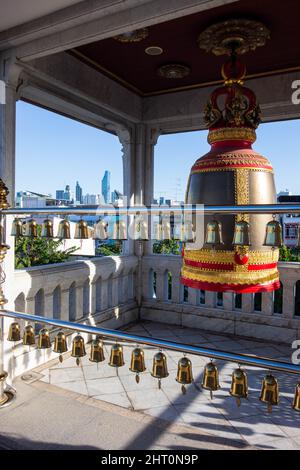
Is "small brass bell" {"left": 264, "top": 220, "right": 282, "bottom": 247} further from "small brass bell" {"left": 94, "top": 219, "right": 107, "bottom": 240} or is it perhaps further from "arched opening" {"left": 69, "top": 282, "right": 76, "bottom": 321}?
"arched opening" {"left": 69, "top": 282, "right": 76, "bottom": 321}

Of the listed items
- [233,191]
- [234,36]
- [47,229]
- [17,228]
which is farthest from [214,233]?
[234,36]

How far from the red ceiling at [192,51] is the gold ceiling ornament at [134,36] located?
0.10 metres

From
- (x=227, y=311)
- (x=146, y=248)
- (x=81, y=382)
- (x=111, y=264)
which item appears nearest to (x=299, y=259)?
(x=227, y=311)

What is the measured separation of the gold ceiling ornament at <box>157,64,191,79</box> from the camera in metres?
5.74

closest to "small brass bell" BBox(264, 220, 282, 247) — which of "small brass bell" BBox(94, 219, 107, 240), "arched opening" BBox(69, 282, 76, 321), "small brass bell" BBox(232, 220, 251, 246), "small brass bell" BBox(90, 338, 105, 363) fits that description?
"small brass bell" BBox(232, 220, 251, 246)

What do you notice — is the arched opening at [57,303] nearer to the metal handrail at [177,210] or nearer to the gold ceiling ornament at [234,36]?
the metal handrail at [177,210]

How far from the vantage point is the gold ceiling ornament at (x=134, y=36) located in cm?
455

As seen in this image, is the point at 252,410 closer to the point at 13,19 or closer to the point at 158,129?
the point at 13,19

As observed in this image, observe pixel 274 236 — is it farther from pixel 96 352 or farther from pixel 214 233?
pixel 96 352

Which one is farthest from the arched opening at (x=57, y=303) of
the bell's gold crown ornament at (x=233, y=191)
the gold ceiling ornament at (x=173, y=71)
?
the gold ceiling ornament at (x=173, y=71)

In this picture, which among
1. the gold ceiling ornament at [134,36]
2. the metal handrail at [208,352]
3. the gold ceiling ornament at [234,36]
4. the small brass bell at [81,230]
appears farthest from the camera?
the gold ceiling ornament at [134,36]

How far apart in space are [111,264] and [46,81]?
3452mm
